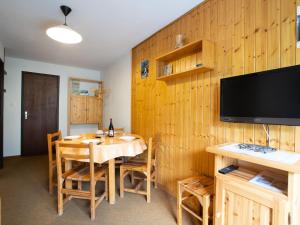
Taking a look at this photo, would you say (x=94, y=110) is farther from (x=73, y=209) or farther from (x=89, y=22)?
(x=73, y=209)

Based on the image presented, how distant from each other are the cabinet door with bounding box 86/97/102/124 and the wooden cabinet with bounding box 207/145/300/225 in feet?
13.3

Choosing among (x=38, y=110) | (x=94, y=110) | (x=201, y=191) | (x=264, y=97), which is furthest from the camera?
(x=94, y=110)

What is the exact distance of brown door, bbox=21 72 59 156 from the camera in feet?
13.9

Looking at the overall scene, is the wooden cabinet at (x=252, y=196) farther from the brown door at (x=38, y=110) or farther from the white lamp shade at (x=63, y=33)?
the brown door at (x=38, y=110)

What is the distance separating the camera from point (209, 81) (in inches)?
76.5

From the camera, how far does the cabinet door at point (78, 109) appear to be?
4.65 metres

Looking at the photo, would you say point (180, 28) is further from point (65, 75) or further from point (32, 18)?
point (65, 75)

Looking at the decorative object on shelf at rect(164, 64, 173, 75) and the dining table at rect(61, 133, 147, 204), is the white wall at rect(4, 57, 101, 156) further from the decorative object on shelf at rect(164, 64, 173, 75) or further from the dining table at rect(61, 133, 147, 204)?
the decorative object on shelf at rect(164, 64, 173, 75)

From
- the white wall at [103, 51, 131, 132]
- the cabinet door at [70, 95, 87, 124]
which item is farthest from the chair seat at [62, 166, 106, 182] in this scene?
the cabinet door at [70, 95, 87, 124]

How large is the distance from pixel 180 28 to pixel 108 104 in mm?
2876

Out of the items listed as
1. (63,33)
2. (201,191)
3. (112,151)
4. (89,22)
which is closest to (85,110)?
(89,22)

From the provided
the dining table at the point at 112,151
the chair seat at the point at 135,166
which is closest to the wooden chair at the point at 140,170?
the chair seat at the point at 135,166

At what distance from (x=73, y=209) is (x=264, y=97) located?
92.6 inches

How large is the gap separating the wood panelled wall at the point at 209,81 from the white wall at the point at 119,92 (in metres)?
0.62
